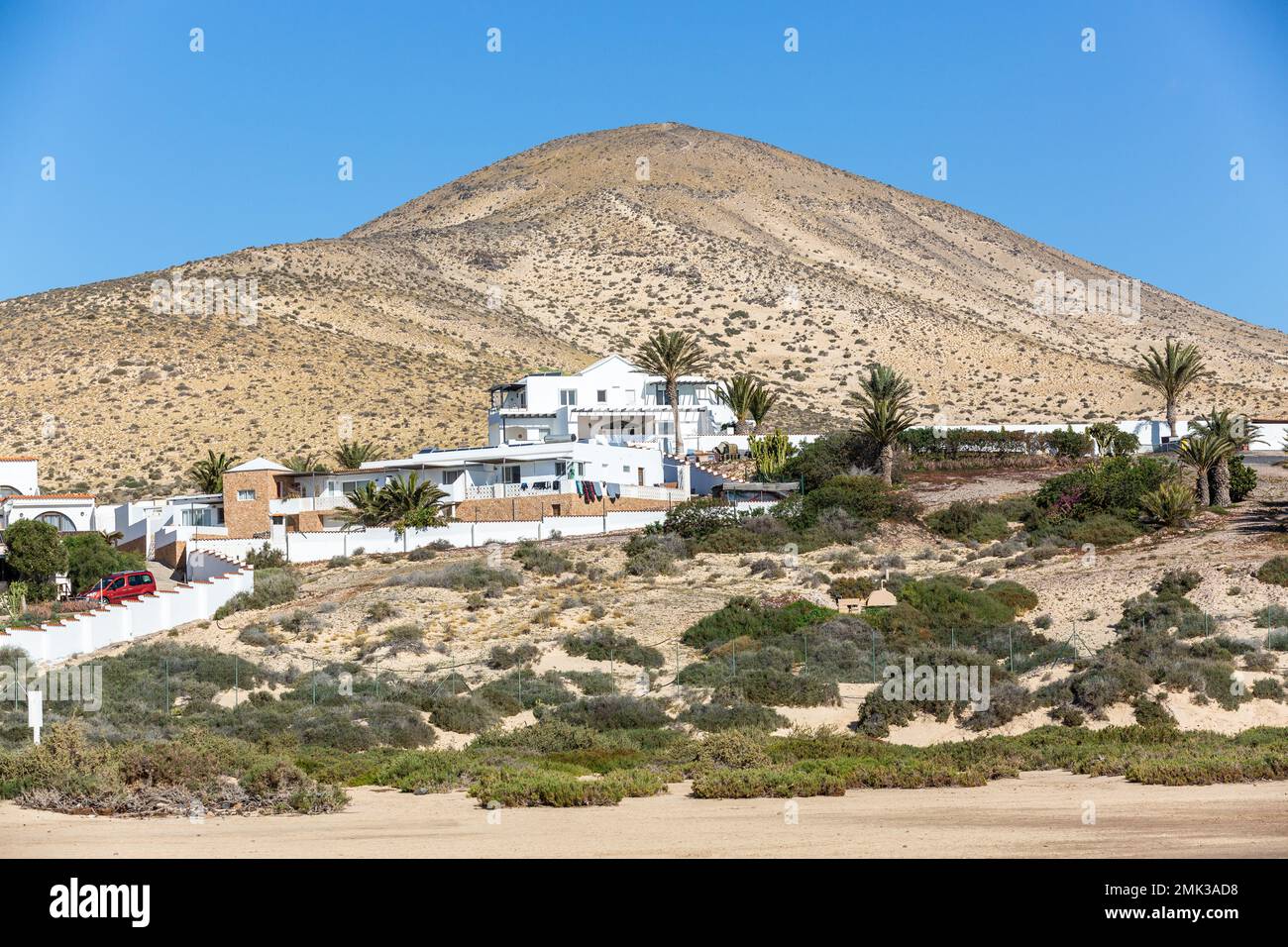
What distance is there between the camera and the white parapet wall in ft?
130

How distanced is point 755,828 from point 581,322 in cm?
11428

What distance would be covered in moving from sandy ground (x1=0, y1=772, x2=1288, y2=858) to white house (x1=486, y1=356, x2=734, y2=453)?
51.0 metres

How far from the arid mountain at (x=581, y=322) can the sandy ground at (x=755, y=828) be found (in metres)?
59.1

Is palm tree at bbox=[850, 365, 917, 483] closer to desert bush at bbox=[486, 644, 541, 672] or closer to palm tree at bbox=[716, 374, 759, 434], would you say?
palm tree at bbox=[716, 374, 759, 434]

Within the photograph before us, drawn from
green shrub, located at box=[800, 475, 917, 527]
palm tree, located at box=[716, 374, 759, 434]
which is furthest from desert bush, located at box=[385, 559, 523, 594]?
palm tree, located at box=[716, 374, 759, 434]

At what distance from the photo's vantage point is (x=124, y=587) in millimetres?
48562

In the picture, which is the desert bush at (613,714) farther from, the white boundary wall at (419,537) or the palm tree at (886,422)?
the palm tree at (886,422)

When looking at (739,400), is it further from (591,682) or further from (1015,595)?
(591,682)

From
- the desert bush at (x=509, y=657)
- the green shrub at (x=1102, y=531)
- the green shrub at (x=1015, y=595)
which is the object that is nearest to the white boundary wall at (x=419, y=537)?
the green shrub at (x=1102, y=531)

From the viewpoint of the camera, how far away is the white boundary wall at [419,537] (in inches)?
2191

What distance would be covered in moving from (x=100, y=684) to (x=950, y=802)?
20600 mm

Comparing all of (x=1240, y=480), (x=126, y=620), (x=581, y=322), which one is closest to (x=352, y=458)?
(x=126, y=620)
